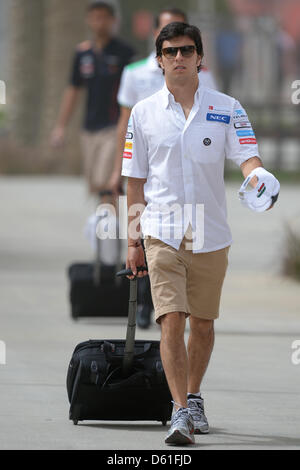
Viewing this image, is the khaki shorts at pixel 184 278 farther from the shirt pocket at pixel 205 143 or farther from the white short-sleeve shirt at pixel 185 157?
the shirt pocket at pixel 205 143

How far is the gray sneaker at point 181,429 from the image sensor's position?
A: 21.6ft

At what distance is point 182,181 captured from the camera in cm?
689

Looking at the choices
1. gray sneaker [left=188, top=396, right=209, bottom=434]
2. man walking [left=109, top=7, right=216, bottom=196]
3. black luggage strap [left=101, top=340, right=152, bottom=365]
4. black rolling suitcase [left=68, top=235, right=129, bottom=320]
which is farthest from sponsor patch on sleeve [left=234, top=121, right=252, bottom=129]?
black rolling suitcase [left=68, top=235, right=129, bottom=320]

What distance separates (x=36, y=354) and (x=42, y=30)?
Result: 2402cm

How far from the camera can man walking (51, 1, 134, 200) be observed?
39.3ft

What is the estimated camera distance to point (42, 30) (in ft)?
108

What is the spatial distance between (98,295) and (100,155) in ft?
5.85

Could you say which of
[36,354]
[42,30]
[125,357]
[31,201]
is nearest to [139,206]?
[125,357]

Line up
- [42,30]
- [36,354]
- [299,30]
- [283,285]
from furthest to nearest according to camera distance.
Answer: [299,30] < [42,30] < [283,285] < [36,354]

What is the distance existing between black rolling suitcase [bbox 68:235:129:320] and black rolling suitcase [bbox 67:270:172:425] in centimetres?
348

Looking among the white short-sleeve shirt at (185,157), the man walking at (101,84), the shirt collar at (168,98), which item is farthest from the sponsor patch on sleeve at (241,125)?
the man walking at (101,84)

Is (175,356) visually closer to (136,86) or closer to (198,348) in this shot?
(198,348)
